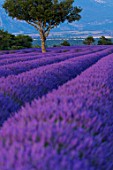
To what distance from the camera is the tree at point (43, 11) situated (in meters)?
27.0

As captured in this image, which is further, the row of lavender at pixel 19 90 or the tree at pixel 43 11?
the tree at pixel 43 11

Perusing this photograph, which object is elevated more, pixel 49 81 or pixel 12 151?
pixel 12 151

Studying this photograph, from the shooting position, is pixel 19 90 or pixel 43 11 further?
pixel 43 11

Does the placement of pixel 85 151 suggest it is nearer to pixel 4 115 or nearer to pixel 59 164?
pixel 59 164

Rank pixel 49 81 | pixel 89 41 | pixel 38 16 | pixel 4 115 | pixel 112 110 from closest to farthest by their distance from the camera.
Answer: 1. pixel 112 110
2. pixel 4 115
3. pixel 49 81
4. pixel 38 16
5. pixel 89 41

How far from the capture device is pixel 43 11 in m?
26.8

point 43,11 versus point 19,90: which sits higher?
point 43,11

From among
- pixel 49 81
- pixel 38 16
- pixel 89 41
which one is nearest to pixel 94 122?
pixel 49 81

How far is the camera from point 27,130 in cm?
142

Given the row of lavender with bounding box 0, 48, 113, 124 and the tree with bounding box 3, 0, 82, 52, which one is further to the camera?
the tree with bounding box 3, 0, 82, 52

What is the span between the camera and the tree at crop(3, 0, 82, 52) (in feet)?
88.5

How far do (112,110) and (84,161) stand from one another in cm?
131

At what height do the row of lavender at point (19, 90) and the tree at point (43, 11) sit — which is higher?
the tree at point (43, 11)

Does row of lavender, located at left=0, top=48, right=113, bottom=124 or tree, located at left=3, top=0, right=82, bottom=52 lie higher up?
tree, located at left=3, top=0, right=82, bottom=52
